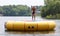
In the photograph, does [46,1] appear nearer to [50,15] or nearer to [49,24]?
[50,15]

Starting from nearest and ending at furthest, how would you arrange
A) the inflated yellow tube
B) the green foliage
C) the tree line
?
the inflated yellow tube, the green foliage, the tree line

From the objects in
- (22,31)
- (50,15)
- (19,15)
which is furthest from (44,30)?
(19,15)

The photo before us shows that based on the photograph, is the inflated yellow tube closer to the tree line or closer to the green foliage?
the green foliage

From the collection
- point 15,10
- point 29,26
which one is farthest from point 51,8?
point 29,26

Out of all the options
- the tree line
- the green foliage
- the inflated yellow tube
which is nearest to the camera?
the inflated yellow tube

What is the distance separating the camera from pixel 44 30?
1184cm

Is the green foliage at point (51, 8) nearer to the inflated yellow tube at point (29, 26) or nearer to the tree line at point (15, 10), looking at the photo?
the tree line at point (15, 10)

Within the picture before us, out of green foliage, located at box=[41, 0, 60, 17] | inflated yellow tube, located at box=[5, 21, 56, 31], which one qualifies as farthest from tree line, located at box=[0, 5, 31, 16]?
inflated yellow tube, located at box=[5, 21, 56, 31]

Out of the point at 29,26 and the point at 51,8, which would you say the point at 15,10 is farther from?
the point at 29,26

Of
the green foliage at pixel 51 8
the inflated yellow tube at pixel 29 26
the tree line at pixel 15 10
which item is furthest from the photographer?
the tree line at pixel 15 10

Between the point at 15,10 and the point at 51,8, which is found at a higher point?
the point at 51,8

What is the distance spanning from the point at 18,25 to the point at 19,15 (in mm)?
15722

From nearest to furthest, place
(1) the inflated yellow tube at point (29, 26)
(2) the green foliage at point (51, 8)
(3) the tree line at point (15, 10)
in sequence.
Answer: (1) the inflated yellow tube at point (29, 26) → (2) the green foliage at point (51, 8) → (3) the tree line at point (15, 10)

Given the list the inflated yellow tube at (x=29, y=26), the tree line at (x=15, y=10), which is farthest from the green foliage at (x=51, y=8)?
the inflated yellow tube at (x=29, y=26)
